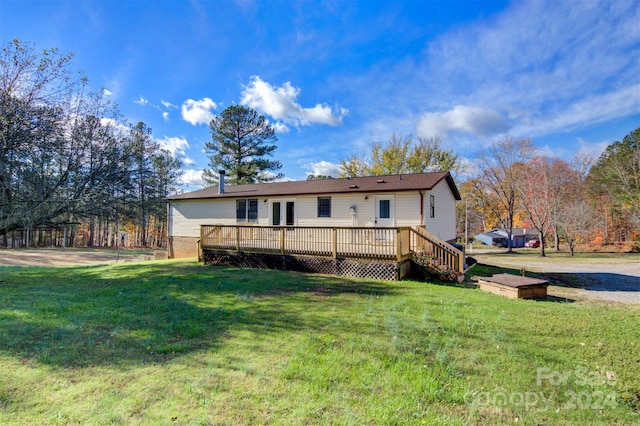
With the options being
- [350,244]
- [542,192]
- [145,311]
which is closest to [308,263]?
[350,244]

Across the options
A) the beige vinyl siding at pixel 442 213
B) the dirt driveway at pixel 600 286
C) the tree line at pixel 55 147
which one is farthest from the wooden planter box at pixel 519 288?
the tree line at pixel 55 147

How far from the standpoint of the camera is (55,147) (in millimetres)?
8086

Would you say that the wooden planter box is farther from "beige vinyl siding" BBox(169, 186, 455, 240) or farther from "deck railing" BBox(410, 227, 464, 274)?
"beige vinyl siding" BBox(169, 186, 455, 240)

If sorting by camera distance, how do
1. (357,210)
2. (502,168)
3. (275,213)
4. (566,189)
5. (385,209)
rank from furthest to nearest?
1. (566,189)
2. (502,168)
3. (275,213)
4. (357,210)
5. (385,209)

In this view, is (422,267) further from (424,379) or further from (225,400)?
(225,400)

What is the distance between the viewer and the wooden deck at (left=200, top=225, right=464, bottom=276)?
918cm

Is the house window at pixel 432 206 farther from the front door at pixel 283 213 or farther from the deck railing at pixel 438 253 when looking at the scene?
the front door at pixel 283 213

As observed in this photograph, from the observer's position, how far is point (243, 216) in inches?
606

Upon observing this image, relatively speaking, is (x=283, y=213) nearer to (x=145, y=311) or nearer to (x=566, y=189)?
(x=145, y=311)

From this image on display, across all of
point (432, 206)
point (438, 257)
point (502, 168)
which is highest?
point (502, 168)

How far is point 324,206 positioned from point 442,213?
19.7ft

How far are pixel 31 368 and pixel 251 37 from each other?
12837mm

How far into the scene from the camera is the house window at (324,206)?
13172mm

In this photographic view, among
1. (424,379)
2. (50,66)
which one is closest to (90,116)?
(50,66)
